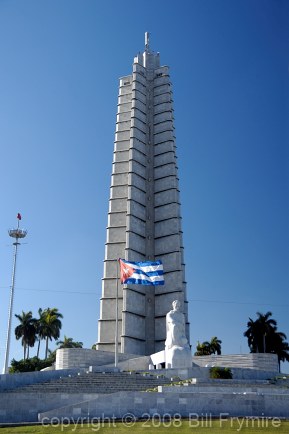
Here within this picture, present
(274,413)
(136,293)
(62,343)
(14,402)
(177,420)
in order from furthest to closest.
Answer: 1. (62,343)
2. (136,293)
3. (14,402)
4. (274,413)
5. (177,420)

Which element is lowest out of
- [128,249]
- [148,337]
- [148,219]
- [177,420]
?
[177,420]

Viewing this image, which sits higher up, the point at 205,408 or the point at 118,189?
the point at 118,189

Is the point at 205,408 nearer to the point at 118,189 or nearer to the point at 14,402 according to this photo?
the point at 14,402

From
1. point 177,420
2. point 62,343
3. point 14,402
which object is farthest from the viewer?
point 62,343

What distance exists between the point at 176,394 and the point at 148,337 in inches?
1210

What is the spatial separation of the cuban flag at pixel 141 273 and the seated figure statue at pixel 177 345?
7.58ft

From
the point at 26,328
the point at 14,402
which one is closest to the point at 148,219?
the point at 26,328

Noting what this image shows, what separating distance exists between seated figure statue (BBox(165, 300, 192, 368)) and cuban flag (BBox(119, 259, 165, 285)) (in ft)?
7.58

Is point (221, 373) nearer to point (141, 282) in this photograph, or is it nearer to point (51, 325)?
point (141, 282)

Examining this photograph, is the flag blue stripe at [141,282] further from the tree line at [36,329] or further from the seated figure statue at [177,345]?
the tree line at [36,329]

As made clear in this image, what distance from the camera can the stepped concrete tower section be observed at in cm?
4731

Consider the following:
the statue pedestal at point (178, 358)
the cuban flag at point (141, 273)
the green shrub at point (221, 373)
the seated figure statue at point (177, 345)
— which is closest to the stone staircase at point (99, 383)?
the green shrub at point (221, 373)

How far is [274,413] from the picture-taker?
1764cm

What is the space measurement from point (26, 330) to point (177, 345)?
3158 centimetres
